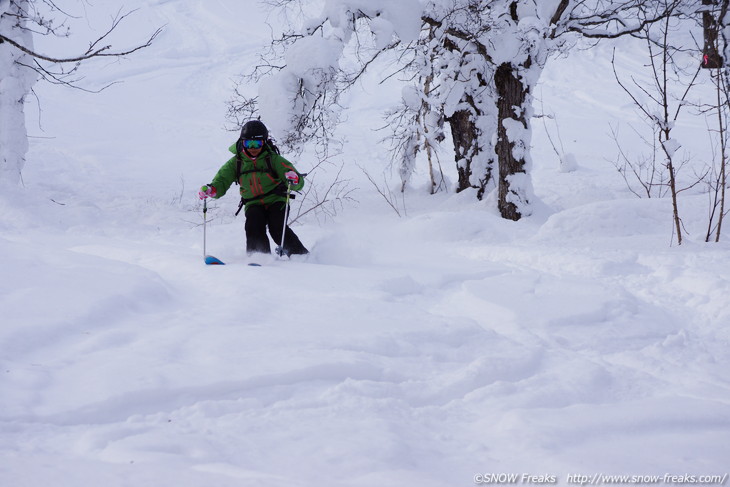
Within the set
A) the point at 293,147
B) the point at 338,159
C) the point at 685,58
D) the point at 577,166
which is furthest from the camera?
the point at 685,58

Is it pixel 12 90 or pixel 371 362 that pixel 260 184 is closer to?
pixel 371 362

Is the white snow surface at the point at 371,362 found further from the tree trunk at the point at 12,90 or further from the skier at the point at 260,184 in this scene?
the tree trunk at the point at 12,90

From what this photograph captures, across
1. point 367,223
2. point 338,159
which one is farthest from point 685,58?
point 367,223

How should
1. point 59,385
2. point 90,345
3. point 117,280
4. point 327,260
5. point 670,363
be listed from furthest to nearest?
point 327,260 < point 117,280 < point 670,363 < point 90,345 < point 59,385

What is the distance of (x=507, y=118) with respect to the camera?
900 cm

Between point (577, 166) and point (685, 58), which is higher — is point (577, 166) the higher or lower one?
the lower one

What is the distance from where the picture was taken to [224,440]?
206 centimetres

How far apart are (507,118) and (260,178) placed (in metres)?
4.57

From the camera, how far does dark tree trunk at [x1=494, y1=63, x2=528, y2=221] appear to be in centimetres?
887

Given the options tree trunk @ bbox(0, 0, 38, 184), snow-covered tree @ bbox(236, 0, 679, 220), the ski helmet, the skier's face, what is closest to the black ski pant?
the skier's face

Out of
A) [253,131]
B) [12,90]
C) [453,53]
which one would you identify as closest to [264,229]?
[253,131]

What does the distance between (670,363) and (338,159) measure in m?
15.1

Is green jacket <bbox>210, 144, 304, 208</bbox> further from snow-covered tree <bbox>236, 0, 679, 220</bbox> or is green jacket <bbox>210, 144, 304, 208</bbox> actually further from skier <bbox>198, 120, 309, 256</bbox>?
snow-covered tree <bbox>236, 0, 679, 220</bbox>

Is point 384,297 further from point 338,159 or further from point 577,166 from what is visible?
point 338,159
